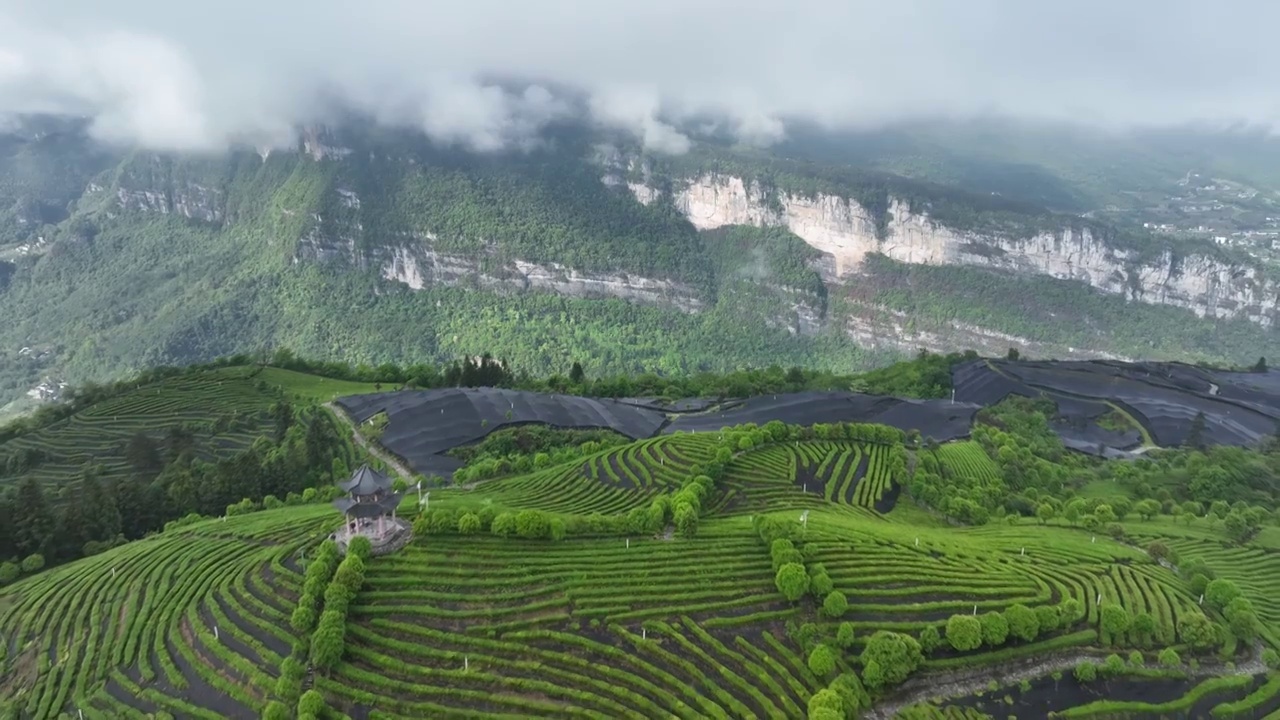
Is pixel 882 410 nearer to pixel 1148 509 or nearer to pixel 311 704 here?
pixel 1148 509

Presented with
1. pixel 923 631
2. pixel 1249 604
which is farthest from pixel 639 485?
pixel 1249 604

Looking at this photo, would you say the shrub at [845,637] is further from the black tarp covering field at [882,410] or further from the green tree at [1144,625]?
the black tarp covering field at [882,410]

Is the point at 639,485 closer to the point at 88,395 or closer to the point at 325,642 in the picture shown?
the point at 325,642

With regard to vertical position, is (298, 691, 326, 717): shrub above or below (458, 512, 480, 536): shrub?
below

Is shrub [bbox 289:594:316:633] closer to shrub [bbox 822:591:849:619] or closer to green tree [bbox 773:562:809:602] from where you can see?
green tree [bbox 773:562:809:602]

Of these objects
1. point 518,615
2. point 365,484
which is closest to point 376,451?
point 365,484

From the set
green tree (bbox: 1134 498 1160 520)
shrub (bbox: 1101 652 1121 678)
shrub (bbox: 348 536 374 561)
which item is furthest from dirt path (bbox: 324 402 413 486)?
green tree (bbox: 1134 498 1160 520)
